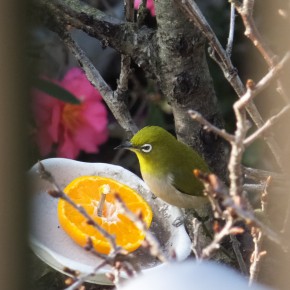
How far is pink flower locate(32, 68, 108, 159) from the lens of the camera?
159 centimetres

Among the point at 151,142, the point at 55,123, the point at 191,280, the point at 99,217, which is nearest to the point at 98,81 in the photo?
the point at 151,142

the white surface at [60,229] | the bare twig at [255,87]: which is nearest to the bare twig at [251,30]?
the bare twig at [255,87]

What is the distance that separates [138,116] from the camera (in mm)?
2168

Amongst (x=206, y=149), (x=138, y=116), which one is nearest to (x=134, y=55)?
(x=206, y=149)

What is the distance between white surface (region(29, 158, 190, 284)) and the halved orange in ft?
0.08

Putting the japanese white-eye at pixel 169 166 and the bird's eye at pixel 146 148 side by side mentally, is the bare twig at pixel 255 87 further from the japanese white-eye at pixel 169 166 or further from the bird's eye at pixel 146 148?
the bird's eye at pixel 146 148

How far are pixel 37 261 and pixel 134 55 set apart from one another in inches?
17.0

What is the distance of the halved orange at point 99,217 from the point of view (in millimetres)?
974

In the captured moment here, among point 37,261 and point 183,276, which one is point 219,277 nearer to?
point 183,276

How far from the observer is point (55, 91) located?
5.08ft

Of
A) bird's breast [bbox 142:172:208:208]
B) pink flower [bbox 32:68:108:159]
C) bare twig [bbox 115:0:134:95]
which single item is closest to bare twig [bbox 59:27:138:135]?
bare twig [bbox 115:0:134:95]

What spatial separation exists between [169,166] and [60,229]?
34 centimetres

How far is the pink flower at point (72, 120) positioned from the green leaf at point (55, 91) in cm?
3

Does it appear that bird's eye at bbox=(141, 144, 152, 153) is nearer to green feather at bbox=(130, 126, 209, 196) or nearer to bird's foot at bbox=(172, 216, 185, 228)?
green feather at bbox=(130, 126, 209, 196)
